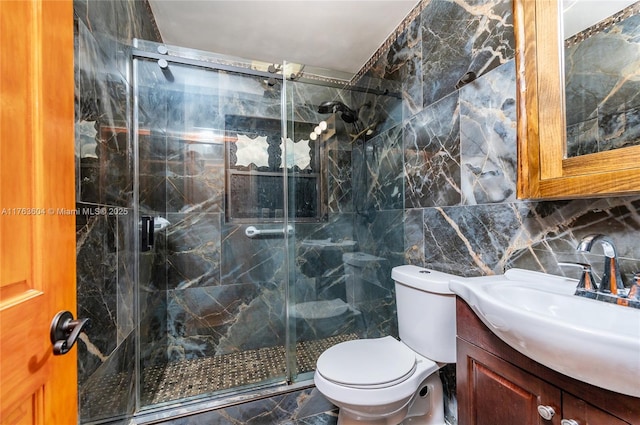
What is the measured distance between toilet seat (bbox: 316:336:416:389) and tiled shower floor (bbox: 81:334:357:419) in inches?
20.1

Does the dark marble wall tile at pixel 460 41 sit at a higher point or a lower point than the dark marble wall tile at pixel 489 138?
higher

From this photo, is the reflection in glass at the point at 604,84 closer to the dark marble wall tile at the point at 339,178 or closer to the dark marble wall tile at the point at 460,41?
the dark marble wall tile at the point at 460,41

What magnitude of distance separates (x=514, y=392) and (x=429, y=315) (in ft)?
1.54

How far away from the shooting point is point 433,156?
150 centimetres

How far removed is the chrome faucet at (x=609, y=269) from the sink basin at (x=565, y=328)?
7cm

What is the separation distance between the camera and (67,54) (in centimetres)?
61

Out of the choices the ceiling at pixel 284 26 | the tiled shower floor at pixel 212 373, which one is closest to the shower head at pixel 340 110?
the ceiling at pixel 284 26

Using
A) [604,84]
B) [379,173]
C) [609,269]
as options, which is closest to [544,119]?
[604,84]

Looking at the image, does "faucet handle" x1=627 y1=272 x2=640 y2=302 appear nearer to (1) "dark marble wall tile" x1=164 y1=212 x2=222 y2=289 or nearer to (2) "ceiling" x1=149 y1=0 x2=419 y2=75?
(2) "ceiling" x1=149 y1=0 x2=419 y2=75

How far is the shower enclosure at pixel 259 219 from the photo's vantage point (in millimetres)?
1826

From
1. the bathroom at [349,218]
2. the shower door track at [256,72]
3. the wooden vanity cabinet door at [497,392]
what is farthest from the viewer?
the shower door track at [256,72]

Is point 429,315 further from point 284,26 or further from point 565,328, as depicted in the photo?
point 284,26

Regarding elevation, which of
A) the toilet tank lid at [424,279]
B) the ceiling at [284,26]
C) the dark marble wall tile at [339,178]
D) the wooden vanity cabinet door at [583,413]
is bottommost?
the wooden vanity cabinet door at [583,413]

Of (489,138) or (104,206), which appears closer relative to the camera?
(104,206)
